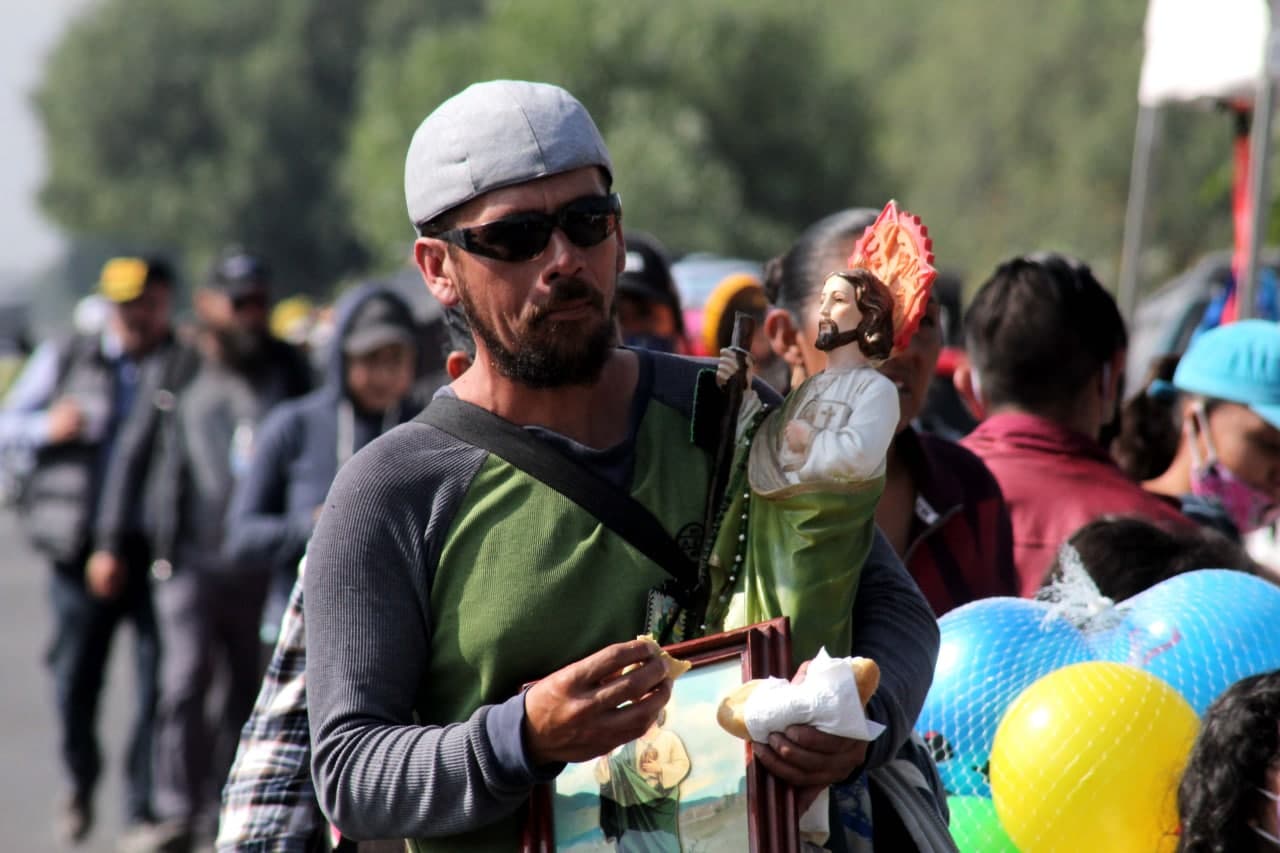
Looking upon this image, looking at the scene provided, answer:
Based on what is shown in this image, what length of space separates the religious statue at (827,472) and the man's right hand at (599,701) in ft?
0.64

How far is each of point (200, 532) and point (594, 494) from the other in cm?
547

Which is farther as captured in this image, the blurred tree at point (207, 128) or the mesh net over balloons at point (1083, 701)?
the blurred tree at point (207, 128)

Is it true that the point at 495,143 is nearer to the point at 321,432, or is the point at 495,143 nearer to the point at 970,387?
the point at 970,387

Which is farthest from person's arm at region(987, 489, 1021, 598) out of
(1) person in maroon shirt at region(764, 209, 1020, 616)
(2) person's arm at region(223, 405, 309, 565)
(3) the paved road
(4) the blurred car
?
(4) the blurred car

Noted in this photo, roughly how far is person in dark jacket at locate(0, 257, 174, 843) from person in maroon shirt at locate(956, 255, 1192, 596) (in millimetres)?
4585

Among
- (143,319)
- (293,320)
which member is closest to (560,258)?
(143,319)

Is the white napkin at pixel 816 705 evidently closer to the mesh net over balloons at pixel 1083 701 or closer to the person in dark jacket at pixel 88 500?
the mesh net over balloons at pixel 1083 701

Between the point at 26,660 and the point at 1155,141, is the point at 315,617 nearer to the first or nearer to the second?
the point at 1155,141

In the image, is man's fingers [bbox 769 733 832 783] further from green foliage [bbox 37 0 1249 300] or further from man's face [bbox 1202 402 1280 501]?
green foliage [bbox 37 0 1249 300]

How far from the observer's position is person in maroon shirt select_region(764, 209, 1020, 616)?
3.33m

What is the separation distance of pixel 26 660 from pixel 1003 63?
4004 cm

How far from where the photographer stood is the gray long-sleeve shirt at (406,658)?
2096 millimetres

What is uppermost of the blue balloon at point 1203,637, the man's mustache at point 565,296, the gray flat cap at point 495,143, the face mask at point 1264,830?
the gray flat cap at point 495,143

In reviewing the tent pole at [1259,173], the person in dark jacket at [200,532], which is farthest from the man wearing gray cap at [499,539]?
the person in dark jacket at [200,532]
